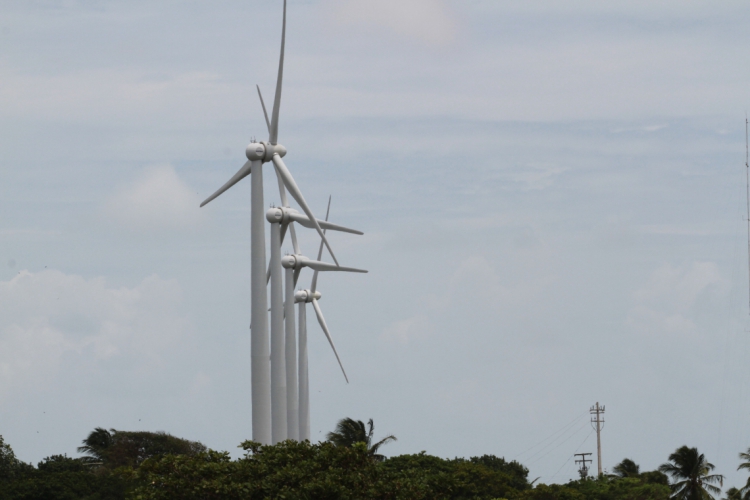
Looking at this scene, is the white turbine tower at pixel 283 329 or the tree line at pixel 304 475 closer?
the tree line at pixel 304 475

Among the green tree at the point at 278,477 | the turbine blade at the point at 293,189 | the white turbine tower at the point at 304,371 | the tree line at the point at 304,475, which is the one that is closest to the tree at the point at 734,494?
the tree line at the point at 304,475

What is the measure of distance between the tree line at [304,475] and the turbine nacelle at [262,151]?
20.6 metres

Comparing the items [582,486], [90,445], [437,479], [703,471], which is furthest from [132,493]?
[90,445]

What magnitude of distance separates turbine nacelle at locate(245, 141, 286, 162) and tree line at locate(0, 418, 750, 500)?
20.6m

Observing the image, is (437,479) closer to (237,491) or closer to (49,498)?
(237,491)

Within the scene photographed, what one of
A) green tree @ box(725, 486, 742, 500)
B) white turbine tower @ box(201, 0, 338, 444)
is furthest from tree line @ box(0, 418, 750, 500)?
white turbine tower @ box(201, 0, 338, 444)

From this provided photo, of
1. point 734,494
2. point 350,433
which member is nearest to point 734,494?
point 734,494

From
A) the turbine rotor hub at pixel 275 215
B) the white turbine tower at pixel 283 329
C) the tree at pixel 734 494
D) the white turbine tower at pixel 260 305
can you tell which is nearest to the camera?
the white turbine tower at pixel 260 305

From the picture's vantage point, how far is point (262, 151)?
231 ft

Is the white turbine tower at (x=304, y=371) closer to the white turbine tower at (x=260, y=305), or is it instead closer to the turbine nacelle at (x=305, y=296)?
the turbine nacelle at (x=305, y=296)

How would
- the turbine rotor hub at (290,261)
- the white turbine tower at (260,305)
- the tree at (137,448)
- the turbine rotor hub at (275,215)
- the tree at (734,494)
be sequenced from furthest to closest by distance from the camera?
1. the tree at (137,448)
2. the tree at (734,494)
3. the turbine rotor hub at (290,261)
4. the turbine rotor hub at (275,215)
5. the white turbine tower at (260,305)

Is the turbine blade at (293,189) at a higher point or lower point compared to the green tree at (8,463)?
higher

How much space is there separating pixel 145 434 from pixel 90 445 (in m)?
16.1

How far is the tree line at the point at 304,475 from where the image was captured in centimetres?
4419
